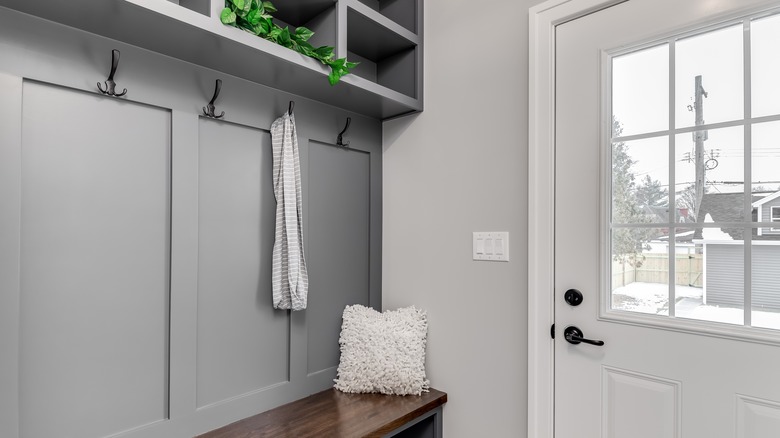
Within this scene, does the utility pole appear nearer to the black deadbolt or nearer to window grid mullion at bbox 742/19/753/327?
window grid mullion at bbox 742/19/753/327

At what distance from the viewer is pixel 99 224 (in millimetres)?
1178

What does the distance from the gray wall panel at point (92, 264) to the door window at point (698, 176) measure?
1.45m

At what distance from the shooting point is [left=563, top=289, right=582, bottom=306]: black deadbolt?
1.37 m

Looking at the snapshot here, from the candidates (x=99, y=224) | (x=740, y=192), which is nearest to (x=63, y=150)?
(x=99, y=224)

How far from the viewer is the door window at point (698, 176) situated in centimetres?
108

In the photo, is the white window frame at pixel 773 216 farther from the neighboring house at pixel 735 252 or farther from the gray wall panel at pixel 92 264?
the gray wall panel at pixel 92 264

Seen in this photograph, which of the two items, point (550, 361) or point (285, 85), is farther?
point (285, 85)

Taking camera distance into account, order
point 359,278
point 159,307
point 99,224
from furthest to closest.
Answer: point 359,278
point 159,307
point 99,224

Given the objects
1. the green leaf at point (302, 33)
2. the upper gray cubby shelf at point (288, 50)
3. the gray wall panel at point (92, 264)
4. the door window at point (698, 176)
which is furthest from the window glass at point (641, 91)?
the gray wall panel at point (92, 264)

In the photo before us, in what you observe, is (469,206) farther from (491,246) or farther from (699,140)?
(699,140)

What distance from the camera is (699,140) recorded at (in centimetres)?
118

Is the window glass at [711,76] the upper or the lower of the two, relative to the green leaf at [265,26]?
lower

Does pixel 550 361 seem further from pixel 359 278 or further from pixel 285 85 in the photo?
pixel 285 85

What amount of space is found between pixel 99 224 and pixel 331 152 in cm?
88
